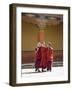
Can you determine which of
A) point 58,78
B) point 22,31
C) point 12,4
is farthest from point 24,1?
point 58,78

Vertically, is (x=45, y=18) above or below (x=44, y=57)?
above

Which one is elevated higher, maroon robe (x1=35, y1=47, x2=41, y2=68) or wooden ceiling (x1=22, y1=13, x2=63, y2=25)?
wooden ceiling (x1=22, y1=13, x2=63, y2=25)

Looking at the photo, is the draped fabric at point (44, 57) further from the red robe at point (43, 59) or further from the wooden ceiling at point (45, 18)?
the wooden ceiling at point (45, 18)

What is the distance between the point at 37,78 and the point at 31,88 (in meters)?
0.10

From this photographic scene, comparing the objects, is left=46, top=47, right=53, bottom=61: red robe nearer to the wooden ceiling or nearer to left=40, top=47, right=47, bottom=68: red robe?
left=40, top=47, right=47, bottom=68: red robe

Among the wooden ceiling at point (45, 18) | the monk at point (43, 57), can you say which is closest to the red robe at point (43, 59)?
the monk at point (43, 57)

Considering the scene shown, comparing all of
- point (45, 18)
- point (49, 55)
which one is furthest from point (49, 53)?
→ point (45, 18)

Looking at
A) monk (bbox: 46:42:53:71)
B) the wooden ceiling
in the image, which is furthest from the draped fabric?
the wooden ceiling

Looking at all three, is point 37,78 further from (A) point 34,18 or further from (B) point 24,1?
(B) point 24,1

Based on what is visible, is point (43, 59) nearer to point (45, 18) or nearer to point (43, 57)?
point (43, 57)

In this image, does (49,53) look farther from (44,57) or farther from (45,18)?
(45,18)

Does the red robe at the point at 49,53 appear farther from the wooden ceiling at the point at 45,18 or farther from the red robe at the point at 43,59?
the wooden ceiling at the point at 45,18

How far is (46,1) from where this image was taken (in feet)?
6.88

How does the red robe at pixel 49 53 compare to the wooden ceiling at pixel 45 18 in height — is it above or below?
below
